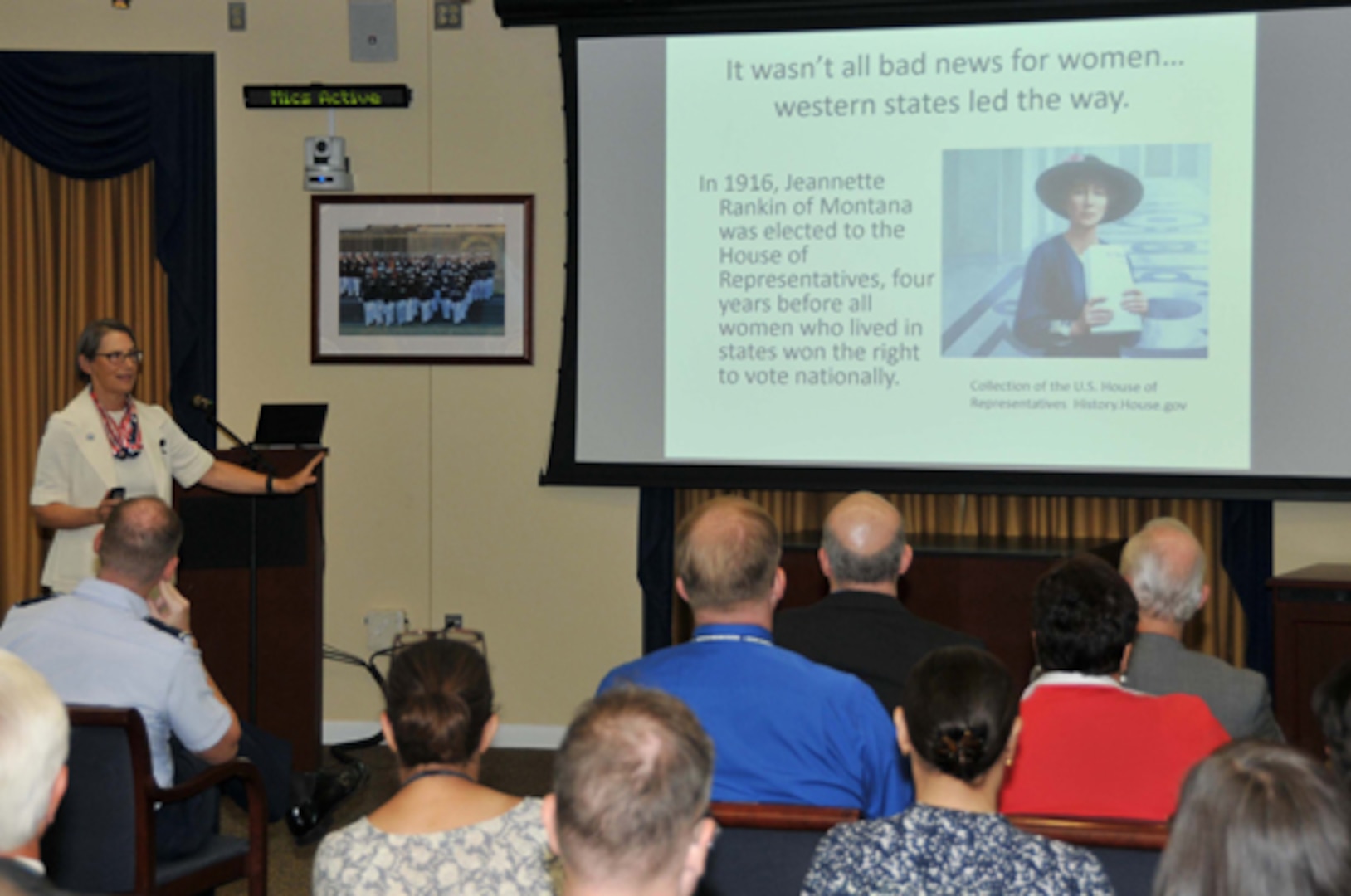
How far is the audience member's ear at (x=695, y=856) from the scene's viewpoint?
1.31 metres

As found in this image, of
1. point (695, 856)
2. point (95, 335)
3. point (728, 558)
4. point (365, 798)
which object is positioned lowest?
point (365, 798)

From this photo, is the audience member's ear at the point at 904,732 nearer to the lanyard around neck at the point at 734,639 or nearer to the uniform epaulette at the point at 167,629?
the lanyard around neck at the point at 734,639

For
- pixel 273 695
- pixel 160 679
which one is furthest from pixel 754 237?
Answer: pixel 160 679

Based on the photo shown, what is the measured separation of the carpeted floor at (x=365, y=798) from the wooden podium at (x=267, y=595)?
28 centimetres

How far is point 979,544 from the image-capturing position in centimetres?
501

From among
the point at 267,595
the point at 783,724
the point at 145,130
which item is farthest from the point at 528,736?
the point at 783,724

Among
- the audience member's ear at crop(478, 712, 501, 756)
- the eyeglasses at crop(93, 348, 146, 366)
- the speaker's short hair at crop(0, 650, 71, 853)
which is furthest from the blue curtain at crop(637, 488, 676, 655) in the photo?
the speaker's short hair at crop(0, 650, 71, 853)

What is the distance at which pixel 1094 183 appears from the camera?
5004 millimetres

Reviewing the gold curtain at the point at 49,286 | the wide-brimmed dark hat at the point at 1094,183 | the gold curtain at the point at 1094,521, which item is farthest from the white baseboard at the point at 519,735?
the wide-brimmed dark hat at the point at 1094,183

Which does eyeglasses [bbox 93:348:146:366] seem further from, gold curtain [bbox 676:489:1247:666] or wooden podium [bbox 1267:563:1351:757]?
wooden podium [bbox 1267:563:1351:757]

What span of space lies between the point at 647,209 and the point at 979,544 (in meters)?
1.82

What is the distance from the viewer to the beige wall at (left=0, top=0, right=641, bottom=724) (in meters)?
5.68

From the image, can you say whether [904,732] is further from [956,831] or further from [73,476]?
[73,476]

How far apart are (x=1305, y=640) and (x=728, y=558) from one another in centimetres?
287
